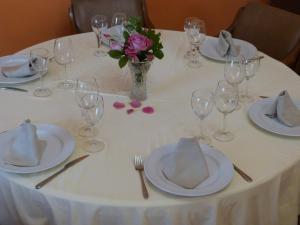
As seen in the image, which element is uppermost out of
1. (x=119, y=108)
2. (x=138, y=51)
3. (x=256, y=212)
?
(x=138, y=51)

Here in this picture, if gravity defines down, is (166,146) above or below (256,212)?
above

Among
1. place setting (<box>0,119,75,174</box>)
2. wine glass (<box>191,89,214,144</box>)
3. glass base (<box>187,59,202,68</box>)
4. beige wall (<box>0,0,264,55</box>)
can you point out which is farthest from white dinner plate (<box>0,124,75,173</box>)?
beige wall (<box>0,0,264,55</box>)

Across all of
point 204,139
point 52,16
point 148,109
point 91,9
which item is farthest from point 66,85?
point 52,16

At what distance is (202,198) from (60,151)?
0.43m

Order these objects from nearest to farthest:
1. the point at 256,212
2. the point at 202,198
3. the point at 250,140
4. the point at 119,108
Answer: the point at 202,198
the point at 256,212
the point at 250,140
the point at 119,108

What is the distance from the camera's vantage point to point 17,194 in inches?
47.5

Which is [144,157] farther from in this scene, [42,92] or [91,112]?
[42,92]

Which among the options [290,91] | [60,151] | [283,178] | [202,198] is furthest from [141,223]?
[290,91]

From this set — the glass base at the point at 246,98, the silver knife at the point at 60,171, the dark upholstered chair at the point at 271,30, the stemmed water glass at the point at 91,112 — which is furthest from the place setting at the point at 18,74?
the dark upholstered chair at the point at 271,30

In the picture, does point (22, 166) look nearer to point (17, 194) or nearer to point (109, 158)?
point (17, 194)

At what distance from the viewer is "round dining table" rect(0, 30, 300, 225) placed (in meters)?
1.13

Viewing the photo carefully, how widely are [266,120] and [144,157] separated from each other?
0.44m

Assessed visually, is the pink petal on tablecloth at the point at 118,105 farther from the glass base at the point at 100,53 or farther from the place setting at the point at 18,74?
the glass base at the point at 100,53

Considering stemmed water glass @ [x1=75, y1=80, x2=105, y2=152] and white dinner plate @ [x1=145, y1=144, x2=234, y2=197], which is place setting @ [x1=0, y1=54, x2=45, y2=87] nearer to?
stemmed water glass @ [x1=75, y1=80, x2=105, y2=152]
